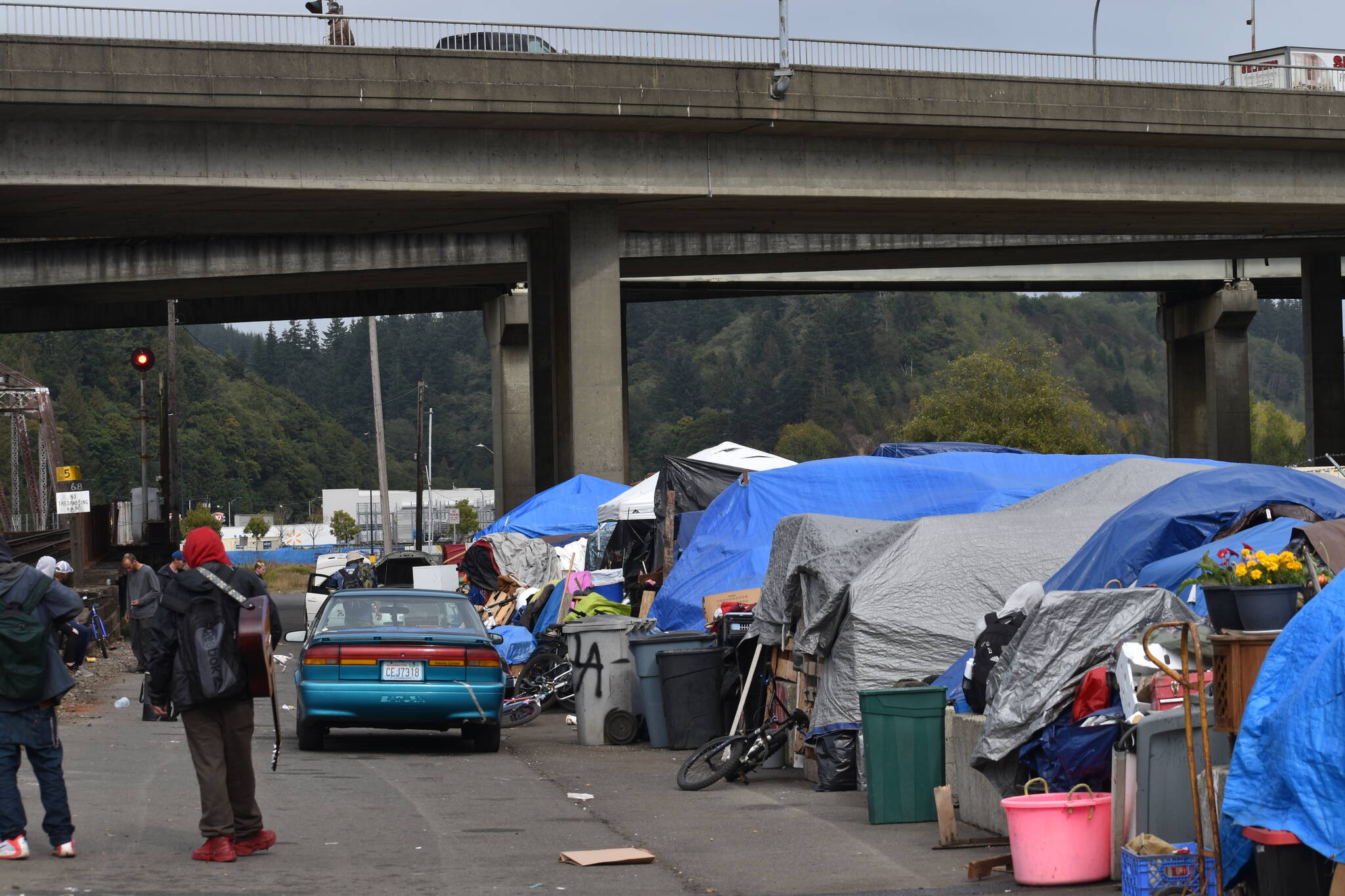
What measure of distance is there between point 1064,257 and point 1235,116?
14364 millimetres

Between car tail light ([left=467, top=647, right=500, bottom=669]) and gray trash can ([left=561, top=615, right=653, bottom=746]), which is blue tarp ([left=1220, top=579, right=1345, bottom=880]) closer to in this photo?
car tail light ([left=467, top=647, right=500, bottom=669])

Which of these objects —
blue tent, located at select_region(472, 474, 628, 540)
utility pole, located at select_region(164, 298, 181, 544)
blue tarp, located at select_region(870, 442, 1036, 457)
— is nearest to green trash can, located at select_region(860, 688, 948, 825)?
blue tarp, located at select_region(870, 442, 1036, 457)

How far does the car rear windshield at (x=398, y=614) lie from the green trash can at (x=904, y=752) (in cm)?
526

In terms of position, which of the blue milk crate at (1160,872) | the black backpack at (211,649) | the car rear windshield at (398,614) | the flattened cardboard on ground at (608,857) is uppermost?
the black backpack at (211,649)

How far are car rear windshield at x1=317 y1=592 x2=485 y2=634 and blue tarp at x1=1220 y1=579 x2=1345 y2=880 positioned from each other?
9234 millimetres

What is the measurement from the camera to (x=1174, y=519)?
11992 millimetres

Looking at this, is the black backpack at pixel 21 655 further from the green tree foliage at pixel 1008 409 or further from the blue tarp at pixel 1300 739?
the green tree foliage at pixel 1008 409

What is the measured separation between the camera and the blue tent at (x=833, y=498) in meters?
19.4

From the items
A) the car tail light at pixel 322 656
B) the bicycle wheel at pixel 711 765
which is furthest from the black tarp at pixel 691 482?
the bicycle wheel at pixel 711 765

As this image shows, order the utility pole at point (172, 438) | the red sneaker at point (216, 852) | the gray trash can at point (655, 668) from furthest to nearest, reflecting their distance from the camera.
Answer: the utility pole at point (172, 438) < the gray trash can at point (655, 668) < the red sneaker at point (216, 852)

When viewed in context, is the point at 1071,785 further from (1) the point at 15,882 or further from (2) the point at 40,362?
(2) the point at 40,362

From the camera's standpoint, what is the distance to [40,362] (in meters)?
133

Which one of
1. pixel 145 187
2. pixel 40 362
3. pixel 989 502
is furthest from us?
pixel 40 362

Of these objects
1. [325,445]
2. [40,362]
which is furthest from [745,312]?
[40,362]
